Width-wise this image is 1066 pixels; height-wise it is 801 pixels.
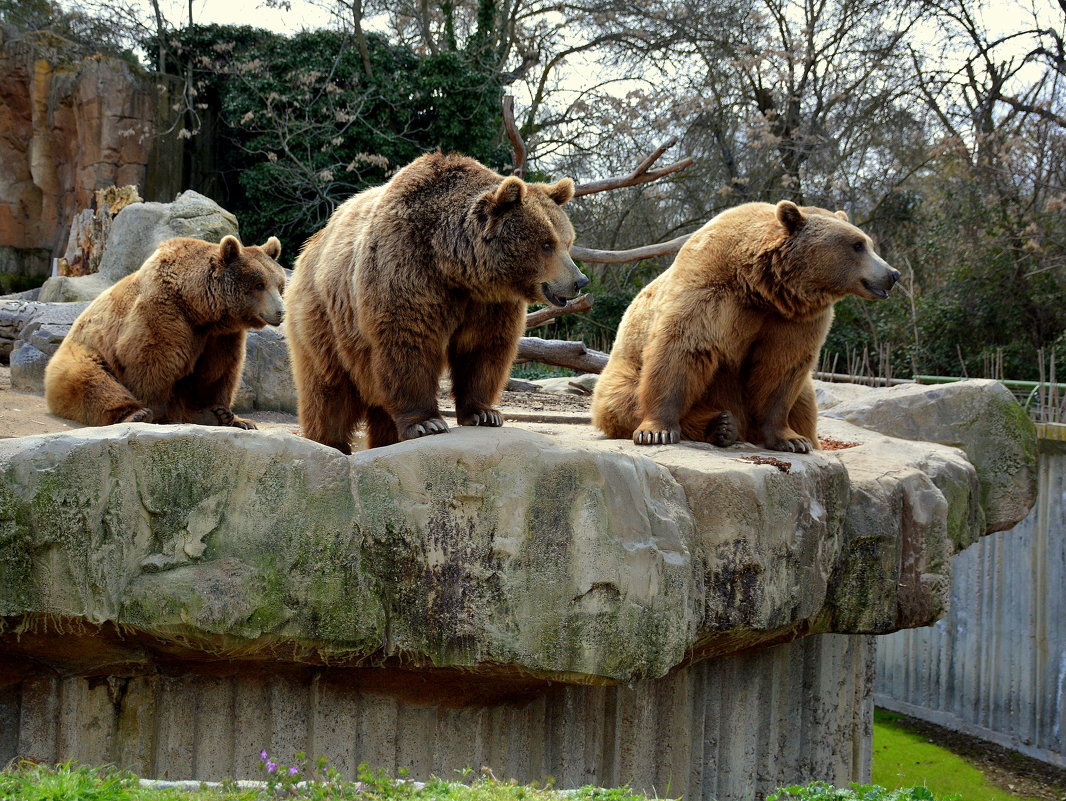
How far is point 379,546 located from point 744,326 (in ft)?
7.79

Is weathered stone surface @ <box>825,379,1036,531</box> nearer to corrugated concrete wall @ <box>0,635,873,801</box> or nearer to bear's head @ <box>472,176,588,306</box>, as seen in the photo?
corrugated concrete wall @ <box>0,635,873,801</box>

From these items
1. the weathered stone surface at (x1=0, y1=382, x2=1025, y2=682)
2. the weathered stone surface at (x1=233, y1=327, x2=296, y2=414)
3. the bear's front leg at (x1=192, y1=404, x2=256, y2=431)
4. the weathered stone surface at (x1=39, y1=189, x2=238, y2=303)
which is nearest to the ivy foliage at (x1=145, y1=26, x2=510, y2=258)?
the weathered stone surface at (x1=39, y1=189, x2=238, y2=303)

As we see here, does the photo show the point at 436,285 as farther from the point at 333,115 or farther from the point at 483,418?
the point at 333,115

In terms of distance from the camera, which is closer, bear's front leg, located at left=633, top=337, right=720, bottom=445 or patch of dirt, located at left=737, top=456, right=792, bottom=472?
patch of dirt, located at left=737, top=456, right=792, bottom=472

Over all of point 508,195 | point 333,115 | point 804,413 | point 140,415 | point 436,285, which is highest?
point 333,115

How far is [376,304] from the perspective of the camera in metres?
4.00

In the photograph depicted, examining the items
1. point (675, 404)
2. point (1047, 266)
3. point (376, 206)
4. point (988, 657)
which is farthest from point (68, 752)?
point (1047, 266)

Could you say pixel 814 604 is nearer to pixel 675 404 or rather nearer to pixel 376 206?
pixel 675 404

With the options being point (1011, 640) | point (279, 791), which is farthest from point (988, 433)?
point (279, 791)

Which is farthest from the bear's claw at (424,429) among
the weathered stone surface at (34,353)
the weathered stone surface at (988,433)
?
the weathered stone surface at (988,433)

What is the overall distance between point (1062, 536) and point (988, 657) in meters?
1.34

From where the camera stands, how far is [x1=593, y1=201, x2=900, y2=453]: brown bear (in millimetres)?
4980

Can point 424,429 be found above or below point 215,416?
above

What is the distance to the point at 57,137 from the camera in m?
19.0
